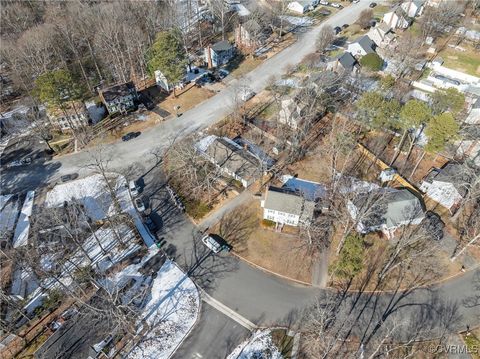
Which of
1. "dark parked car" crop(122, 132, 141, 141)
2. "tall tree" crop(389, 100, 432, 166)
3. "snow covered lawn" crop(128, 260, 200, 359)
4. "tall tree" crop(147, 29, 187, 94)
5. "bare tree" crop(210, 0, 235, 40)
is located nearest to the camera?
"snow covered lawn" crop(128, 260, 200, 359)

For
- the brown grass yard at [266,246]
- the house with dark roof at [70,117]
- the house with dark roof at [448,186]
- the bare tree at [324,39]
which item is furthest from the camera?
→ the bare tree at [324,39]

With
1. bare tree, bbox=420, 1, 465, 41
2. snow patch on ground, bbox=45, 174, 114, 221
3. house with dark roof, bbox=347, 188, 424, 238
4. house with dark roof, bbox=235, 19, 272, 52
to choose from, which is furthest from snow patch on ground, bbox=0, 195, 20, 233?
bare tree, bbox=420, 1, 465, 41

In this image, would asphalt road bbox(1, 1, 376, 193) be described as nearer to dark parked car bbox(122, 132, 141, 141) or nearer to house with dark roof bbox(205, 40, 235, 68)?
dark parked car bbox(122, 132, 141, 141)

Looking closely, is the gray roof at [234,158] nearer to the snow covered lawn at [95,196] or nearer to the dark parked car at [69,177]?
the snow covered lawn at [95,196]

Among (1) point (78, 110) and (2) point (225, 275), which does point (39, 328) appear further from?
(1) point (78, 110)

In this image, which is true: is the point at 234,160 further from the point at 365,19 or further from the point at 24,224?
the point at 365,19

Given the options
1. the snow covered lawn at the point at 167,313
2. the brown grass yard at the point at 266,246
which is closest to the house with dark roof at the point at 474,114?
the brown grass yard at the point at 266,246

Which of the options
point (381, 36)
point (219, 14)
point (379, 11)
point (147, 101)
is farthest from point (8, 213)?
point (379, 11)
